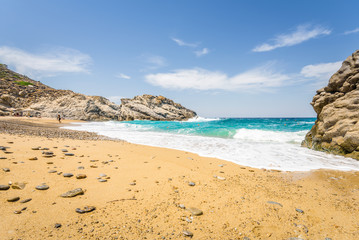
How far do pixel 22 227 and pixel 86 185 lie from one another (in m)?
1.42

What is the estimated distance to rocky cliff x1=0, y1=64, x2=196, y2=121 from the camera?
43169 millimetres

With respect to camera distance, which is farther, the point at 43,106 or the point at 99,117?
the point at 99,117

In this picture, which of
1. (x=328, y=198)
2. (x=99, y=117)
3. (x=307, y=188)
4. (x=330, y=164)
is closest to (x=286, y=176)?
(x=307, y=188)

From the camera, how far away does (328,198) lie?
156 inches

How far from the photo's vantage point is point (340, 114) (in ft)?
32.2

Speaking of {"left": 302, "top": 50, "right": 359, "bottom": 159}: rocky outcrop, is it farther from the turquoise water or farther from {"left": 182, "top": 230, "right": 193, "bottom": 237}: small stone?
{"left": 182, "top": 230, "right": 193, "bottom": 237}: small stone

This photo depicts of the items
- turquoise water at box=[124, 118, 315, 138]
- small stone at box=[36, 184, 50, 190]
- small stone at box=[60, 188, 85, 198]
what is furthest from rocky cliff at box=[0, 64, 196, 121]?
small stone at box=[60, 188, 85, 198]

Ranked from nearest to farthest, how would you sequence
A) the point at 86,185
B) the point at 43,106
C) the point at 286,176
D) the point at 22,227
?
the point at 22,227
the point at 86,185
the point at 286,176
the point at 43,106

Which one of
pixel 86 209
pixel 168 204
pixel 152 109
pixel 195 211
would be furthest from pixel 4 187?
pixel 152 109

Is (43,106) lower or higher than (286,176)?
higher

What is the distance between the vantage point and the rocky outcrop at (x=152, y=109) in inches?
2557

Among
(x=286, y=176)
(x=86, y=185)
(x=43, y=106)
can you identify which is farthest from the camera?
(x=43, y=106)

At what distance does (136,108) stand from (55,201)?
6549cm

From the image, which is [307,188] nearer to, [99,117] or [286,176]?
[286,176]
